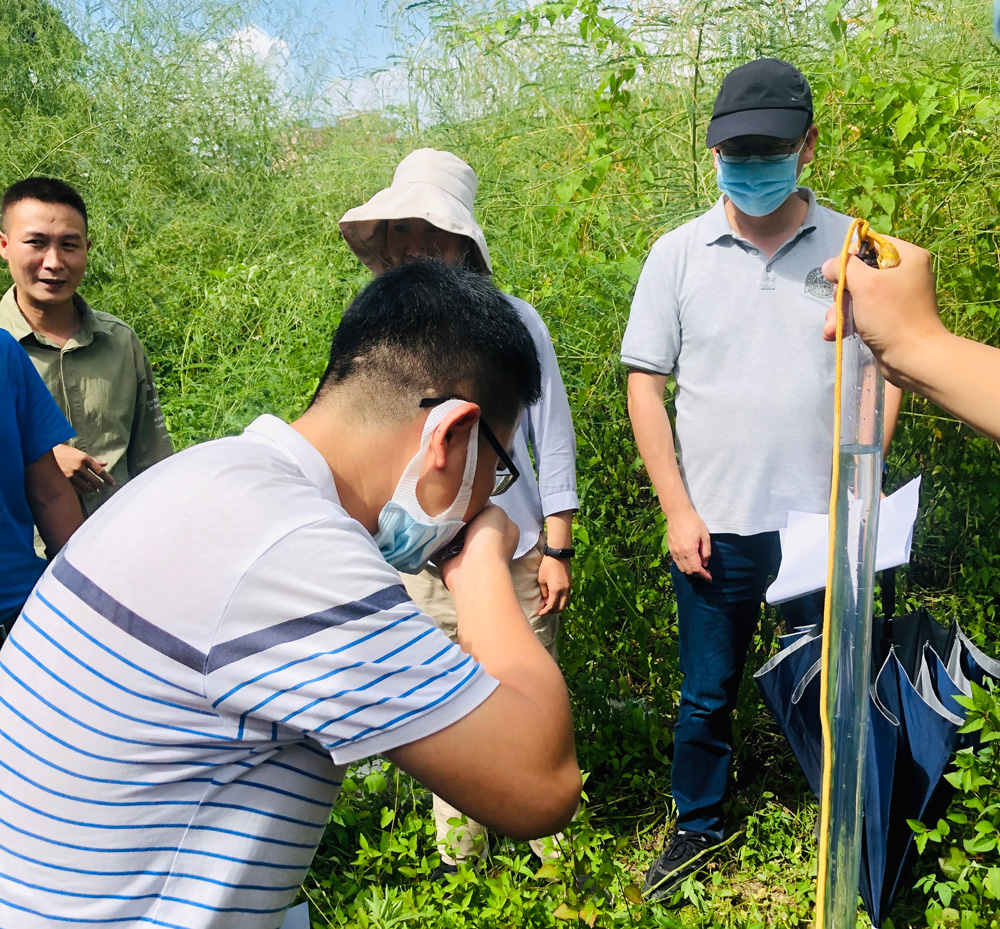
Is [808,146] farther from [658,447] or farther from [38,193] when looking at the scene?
[38,193]

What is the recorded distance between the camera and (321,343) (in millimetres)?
4895

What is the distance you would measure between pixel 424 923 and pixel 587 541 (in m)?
1.55

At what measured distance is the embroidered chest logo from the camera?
2508 mm

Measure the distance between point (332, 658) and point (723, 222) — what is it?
6.60 feet

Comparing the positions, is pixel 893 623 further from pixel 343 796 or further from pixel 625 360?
pixel 343 796

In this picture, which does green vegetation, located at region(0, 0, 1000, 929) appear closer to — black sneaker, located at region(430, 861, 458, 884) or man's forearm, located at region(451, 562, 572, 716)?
black sneaker, located at region(430, 861, 458, 884)

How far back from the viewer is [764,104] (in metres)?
2.52

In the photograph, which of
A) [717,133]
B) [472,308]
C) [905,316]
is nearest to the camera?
[905,316]

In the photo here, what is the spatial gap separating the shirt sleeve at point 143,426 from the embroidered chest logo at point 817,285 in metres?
2.35

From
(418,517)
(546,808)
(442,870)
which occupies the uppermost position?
(418,517)

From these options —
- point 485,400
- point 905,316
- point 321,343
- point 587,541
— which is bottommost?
point 587,541

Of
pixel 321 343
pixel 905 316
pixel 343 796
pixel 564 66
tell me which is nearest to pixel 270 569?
pixel 905 316

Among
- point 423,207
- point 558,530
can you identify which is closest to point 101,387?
point 423,207

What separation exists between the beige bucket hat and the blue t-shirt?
983 mm
